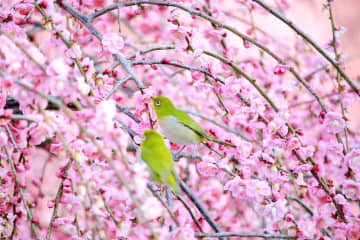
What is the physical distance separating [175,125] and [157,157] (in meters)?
0.33

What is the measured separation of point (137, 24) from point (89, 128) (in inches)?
98.7

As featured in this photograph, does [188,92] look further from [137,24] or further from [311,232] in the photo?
[311,232]

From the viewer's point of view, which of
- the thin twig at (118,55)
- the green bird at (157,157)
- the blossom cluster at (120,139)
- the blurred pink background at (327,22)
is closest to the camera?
the blossom cluster at (120,139)

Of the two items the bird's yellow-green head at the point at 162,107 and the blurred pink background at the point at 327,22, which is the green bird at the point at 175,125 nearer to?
the bird's yellow-green head at the point at 162,107

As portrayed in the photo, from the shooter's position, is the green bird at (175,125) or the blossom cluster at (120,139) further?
the green bird at (175,125)

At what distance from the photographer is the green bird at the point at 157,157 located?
1.18 m

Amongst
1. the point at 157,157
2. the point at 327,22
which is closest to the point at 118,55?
the point at 157,157

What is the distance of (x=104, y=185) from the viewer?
1.24 meters

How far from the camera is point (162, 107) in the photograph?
4.88 ft

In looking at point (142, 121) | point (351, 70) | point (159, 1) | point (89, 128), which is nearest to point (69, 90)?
point (89, 128)

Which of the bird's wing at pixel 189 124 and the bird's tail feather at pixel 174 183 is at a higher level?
the bird's wing at pixel 189 124

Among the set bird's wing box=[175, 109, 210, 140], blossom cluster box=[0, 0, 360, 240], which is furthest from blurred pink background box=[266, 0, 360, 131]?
bird's wing box=[175, 109, 210, 140]

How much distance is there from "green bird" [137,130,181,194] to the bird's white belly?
0.30 metres

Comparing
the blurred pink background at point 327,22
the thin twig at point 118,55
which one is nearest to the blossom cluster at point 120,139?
the thin twig at point 118,55
